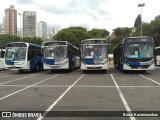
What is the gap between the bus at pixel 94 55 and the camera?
92.3 ft

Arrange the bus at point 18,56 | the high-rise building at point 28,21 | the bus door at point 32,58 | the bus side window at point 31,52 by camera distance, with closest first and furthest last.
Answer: the bus at point 18,56
the bus side window at point 31,52
the bus door at point 32,58
the high-rise building at point 28,21

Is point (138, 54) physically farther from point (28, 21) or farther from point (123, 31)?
point (123, 31)

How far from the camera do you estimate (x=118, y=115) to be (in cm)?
877

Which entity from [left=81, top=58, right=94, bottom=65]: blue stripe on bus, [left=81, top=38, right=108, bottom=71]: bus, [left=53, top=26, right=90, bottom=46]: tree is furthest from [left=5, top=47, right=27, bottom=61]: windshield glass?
[left=53, top=26, right=90, bottom=46]: tree

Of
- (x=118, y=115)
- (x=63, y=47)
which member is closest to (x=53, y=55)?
(x=63, y=47)

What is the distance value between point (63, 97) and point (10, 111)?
3419 millimetres

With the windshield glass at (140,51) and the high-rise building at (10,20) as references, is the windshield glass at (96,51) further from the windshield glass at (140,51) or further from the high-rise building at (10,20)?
the high-rise building at (10,20)

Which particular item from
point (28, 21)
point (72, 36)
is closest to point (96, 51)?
point (72, 36)

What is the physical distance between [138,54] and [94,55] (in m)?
4.04

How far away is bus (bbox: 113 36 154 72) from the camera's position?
88.6 ft

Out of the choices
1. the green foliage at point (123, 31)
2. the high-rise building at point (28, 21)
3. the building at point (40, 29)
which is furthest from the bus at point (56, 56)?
the building at point (40, 29)

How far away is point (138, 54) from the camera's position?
27328 millimetres

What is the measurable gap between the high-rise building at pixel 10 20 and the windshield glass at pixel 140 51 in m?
81.3

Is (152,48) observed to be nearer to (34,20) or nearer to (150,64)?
(150,64)
